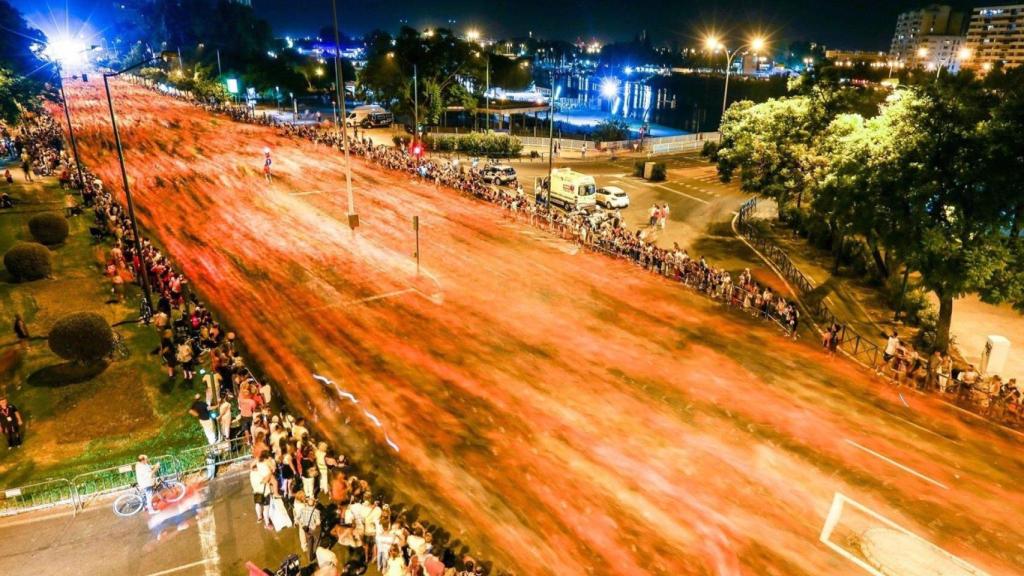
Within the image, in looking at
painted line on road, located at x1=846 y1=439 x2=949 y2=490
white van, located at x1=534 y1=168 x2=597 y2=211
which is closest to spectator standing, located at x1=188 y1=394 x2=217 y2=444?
painted line on road, located at x1=846 y1=439 x2=949 y2=490

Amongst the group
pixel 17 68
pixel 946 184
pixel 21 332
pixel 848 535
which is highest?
pixel 17 68

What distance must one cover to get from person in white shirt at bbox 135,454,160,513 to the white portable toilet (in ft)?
78.9

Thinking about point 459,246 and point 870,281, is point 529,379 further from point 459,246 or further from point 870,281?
point 870,281

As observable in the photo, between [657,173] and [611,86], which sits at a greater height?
[611,86]

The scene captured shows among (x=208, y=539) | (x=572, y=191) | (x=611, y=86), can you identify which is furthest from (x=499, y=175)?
(x=611, y=86)

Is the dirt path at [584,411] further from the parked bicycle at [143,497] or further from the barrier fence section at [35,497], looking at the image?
the barrier fence section at [35,497]

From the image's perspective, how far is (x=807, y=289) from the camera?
2783cm

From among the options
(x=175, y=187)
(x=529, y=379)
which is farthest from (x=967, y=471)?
(x=175, y=187)

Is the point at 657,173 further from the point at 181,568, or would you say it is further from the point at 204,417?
the point at 181,568

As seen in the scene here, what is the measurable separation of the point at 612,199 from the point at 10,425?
32.2m

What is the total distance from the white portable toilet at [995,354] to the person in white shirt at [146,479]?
2406cm

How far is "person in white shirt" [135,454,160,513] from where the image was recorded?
12.3 meters

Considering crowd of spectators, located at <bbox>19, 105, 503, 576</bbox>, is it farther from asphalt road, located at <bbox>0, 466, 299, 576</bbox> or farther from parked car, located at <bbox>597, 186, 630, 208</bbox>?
parked car, located at <bbox>597, 186, 630, 208</bbox>

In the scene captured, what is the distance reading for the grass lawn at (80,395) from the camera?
47.5ft
